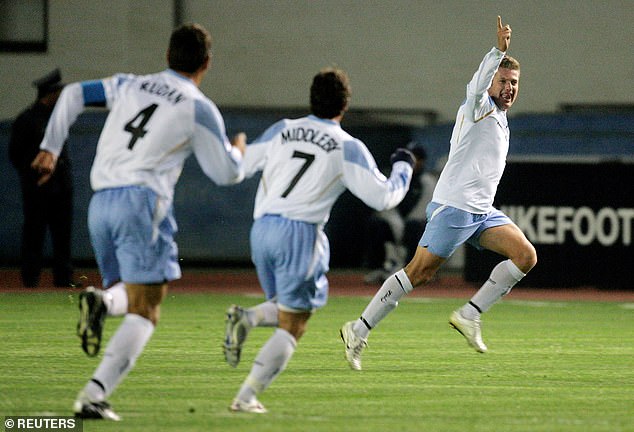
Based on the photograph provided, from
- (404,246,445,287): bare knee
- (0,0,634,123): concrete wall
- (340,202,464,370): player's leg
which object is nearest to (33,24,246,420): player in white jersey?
(340,202,464,370): player's leg

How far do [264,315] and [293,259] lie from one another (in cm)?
53

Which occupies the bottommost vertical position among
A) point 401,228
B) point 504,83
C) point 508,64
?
point 401,228

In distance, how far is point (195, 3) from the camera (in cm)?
2300

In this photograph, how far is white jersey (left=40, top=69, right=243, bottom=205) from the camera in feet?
24.0

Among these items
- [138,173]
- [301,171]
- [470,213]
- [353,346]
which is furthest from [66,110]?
[470,213]

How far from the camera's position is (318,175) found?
299 inches

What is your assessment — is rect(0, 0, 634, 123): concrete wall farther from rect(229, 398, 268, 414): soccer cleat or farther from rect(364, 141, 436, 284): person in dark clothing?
rect(229, 398, 268, 414): soccer cleat

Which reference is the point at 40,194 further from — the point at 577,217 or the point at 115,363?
the point at 115,363

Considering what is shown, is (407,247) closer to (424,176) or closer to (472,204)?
(424,176)

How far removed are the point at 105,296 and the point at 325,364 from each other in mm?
3118

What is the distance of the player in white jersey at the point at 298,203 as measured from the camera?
24.6ft

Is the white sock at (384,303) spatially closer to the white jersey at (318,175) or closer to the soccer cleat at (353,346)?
the soccer cleat at (353,346)

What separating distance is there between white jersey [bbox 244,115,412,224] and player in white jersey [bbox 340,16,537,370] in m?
2.61

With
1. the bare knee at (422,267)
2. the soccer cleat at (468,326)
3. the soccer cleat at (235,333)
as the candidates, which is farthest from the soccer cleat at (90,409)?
the soccer cleat at (468,326)
